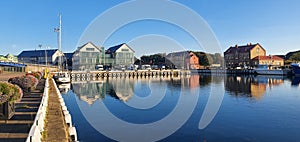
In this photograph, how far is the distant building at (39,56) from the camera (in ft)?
302

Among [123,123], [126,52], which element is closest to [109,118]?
[123,123]

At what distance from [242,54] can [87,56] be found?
56771 mm

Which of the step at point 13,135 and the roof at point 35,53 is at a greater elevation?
the roof at point 35,53

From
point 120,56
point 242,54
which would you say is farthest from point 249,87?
point 242,54

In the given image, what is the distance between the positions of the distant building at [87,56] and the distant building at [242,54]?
165 feet

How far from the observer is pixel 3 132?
670cm

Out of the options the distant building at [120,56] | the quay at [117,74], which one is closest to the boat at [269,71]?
the quay at [117,74]

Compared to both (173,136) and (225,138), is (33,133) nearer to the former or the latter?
(173,136)

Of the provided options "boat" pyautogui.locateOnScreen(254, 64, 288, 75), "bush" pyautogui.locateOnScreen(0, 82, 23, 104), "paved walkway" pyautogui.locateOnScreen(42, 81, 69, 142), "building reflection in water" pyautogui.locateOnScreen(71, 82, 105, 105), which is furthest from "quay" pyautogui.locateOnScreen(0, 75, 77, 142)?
"boat" pyautogui.locateOnScreen(254, 64, 288, 75)

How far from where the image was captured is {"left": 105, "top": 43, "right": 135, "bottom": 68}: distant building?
78206mm

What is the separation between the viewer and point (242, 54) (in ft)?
300

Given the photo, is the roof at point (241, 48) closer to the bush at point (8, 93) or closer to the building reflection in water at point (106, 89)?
the building reflection in water at point (106, 89)

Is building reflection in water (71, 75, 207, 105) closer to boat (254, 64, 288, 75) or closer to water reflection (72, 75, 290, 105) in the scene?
water reflection (72, 75, 290, 105)

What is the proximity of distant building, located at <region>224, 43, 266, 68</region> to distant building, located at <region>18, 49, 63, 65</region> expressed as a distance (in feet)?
219
